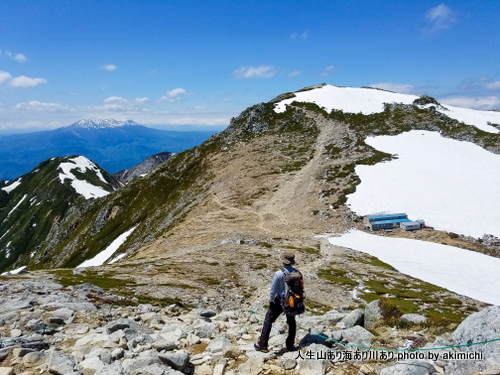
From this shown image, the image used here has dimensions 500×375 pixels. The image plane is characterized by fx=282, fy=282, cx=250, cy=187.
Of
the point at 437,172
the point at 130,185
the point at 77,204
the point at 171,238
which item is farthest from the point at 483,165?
the point at 77,204

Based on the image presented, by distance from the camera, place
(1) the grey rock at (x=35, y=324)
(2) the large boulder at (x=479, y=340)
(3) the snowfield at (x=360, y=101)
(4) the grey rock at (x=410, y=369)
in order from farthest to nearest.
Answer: (3) the snowfield at (x=360, y=101) → (1) the grey rock at (x=35, y=324) → (4) the grey rock at (x=410, y=369) → (2) the large boulder at (x=479, y=340)

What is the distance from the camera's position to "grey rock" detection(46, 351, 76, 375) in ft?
33.1

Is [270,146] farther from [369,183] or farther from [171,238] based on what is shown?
[171,238]

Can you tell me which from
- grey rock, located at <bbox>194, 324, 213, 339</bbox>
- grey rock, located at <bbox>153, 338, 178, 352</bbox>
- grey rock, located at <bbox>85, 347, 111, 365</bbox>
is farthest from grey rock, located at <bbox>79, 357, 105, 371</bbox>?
grey rock, located at <bbox>194, 324, 213, 339</bbox>

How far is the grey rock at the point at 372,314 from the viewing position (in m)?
15.2

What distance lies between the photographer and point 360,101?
145 metres

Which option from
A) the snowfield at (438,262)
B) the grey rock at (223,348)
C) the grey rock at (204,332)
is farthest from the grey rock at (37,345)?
the snowfield at (438,262)

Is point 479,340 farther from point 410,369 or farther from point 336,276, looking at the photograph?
point 336,276

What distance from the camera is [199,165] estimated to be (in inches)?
4373

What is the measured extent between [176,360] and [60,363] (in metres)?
4.19

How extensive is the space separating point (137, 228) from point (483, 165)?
106360mm

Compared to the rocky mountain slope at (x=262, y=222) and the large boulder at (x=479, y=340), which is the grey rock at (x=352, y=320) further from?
the large boulder at (x=479, y=340)

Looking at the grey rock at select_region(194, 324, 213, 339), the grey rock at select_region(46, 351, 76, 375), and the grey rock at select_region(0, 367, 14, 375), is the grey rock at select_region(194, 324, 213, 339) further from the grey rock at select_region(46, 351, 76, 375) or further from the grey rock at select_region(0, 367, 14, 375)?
the grey rock at select_region(0, 367, 14, 375)

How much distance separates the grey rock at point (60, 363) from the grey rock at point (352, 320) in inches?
500
